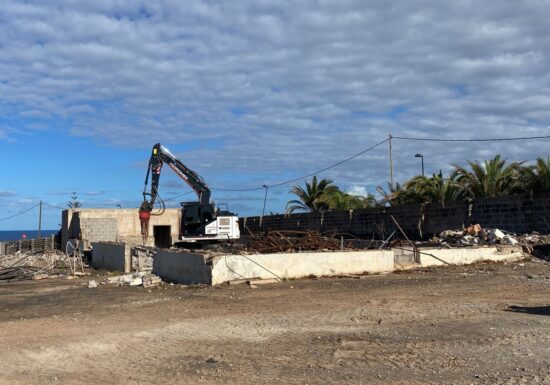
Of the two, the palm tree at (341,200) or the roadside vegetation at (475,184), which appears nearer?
the roadside vegetation at (475,184)

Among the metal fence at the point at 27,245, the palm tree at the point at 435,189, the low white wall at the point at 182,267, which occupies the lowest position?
the low white wall at the point at 182,267

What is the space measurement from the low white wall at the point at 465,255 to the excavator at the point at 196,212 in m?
17.2

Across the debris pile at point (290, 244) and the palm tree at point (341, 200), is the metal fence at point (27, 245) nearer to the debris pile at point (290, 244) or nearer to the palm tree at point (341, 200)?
the palm tree at point (341, 200)

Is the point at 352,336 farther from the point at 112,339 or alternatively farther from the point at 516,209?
the point at 516,209

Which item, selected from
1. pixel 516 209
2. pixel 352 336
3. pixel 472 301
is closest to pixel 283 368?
pixel 352 336

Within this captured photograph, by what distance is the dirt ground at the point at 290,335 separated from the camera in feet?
24.6

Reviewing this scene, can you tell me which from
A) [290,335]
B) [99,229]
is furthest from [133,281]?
[99,229]

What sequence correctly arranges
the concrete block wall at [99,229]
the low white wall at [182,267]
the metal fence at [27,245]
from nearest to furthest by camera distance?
1. the low white wall at [182,267]
2. the concrete block wall at [99,229]
3. the metal fence at [27,245]

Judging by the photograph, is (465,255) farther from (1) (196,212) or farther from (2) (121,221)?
(2) (121,221)

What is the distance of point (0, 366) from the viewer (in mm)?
8375

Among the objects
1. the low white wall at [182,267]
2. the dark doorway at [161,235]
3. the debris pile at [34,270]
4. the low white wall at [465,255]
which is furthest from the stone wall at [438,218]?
the debris pile at [34,270]

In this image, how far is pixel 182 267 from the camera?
19281 mm

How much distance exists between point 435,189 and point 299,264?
16.7 metres

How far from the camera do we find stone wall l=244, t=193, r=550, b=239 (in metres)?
24.3
